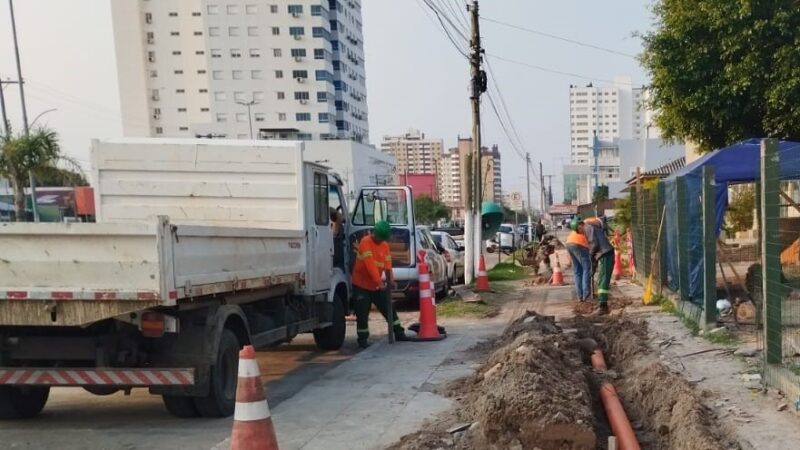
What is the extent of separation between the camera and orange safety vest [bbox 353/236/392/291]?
30.9ft

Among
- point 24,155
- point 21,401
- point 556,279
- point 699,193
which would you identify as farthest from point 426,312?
point 24,155

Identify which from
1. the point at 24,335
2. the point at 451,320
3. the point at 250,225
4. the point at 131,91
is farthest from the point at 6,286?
the point at 131,91

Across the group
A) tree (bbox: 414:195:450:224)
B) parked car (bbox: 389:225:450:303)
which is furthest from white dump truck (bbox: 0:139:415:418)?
tree (bbox: 414:195:450:224)

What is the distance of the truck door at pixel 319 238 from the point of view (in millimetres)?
8406

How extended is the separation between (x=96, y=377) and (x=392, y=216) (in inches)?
287

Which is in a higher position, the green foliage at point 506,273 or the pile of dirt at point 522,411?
the pile of dirt at point 522,411

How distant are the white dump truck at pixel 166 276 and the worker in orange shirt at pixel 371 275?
37.6 inches

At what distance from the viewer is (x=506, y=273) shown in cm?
2173

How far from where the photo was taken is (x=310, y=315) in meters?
Result: 8.72

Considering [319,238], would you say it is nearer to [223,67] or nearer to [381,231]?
[381,231]

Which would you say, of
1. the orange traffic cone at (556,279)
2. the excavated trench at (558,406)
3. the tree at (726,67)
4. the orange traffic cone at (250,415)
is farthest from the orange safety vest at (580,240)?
the orange traffic cone at (250,415)

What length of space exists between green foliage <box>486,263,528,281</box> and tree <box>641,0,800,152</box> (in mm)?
7045

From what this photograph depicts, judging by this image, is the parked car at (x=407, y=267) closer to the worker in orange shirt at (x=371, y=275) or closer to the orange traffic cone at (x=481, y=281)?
the orange traffic cone at (x=481, y=281)

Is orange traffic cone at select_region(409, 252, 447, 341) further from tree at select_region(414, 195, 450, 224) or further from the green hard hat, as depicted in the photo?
tree at select_region(414, 195, 450, 224)
